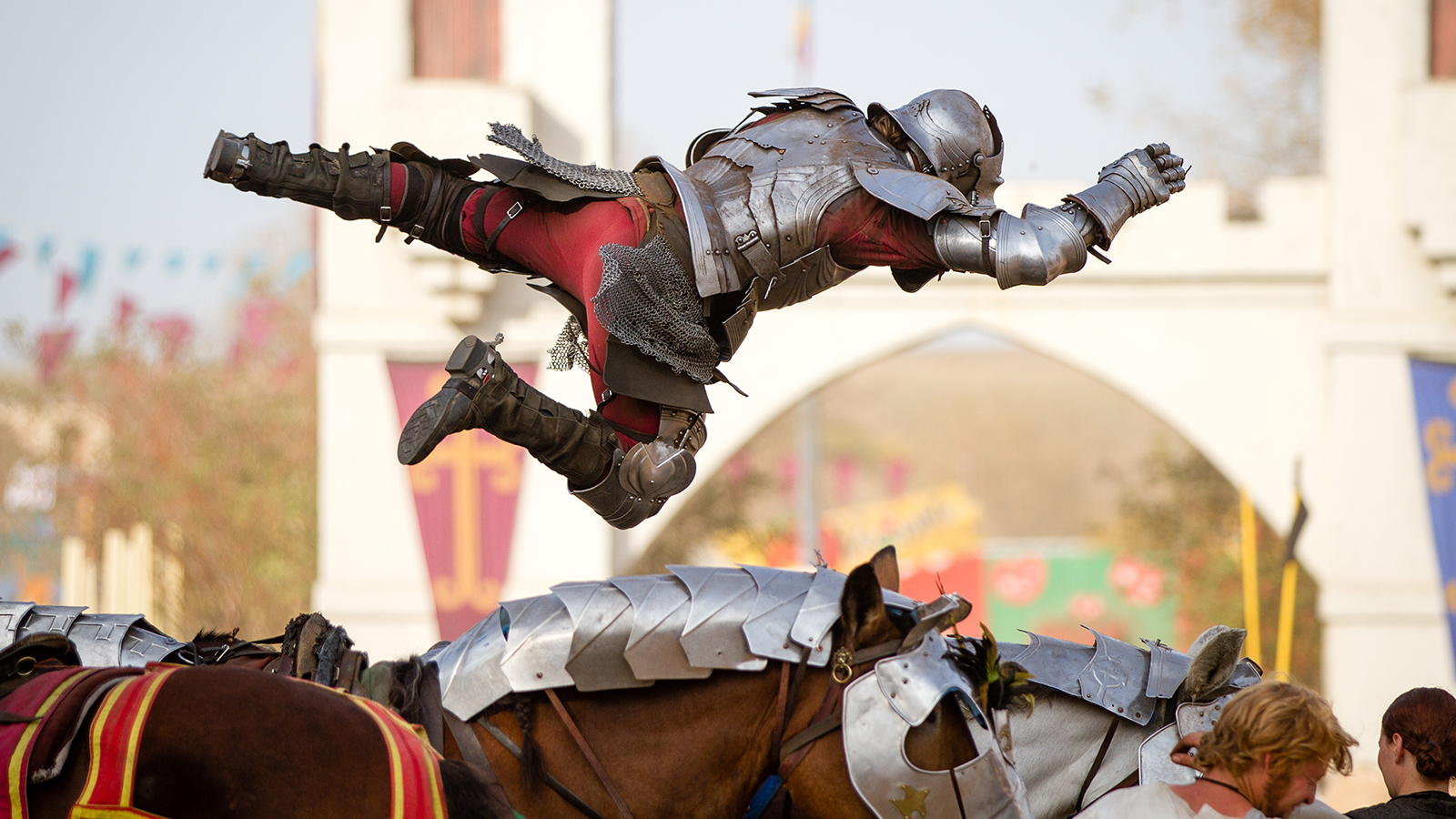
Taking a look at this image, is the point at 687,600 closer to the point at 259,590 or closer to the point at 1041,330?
the point at 1041,330

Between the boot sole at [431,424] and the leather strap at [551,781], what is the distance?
612 mm

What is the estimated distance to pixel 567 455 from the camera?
335 cm

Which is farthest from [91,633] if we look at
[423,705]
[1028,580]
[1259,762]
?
[1028,580]

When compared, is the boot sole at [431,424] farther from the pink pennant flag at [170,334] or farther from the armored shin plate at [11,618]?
the pink pennant flag at [170,334]

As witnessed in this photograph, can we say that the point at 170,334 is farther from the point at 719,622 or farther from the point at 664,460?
the point at 719,622

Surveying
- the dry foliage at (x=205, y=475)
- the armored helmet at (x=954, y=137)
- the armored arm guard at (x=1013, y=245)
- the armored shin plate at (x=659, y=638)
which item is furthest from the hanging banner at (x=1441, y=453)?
the dry foliage at (x=205, y=475)

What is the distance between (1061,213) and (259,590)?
1372 cm

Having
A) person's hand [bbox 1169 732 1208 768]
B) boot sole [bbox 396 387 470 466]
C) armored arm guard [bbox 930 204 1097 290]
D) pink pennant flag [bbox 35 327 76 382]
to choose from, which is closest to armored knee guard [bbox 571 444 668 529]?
boot sole [bbox 396 387 470 466]

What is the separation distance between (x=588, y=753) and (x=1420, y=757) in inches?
70.6

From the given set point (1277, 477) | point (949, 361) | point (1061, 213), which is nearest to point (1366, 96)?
point (1277, 477)

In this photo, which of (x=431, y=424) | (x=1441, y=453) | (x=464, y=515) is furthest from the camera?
(x=464, y=515)

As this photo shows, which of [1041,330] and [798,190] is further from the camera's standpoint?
[1041,330]

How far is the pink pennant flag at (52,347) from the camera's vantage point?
56.2 feet

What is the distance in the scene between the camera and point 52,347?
17.2m
